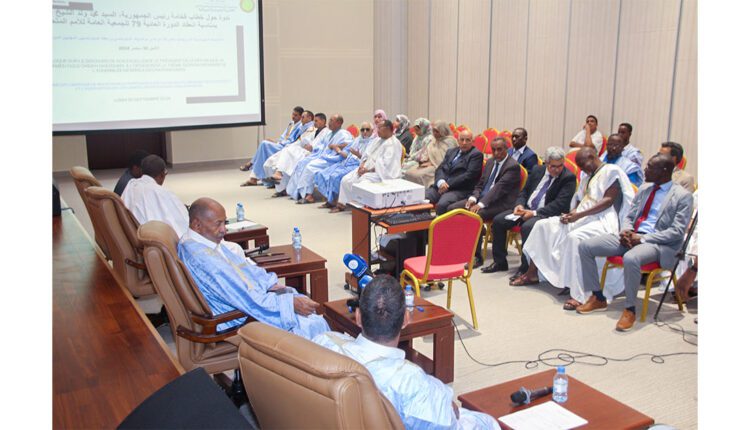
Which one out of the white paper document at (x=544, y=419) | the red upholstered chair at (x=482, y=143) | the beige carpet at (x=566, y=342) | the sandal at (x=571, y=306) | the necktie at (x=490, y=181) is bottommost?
the beige carpet at (x=566, y=342)

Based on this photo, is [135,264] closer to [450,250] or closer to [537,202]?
[450,250]

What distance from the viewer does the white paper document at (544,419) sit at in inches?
89.0

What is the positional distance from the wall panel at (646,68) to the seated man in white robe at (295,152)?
409cm

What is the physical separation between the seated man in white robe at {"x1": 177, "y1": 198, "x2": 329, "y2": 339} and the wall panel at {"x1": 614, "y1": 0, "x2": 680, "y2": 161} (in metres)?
6.27

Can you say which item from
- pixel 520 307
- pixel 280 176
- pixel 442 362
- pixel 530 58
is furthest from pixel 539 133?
pixel 442 362

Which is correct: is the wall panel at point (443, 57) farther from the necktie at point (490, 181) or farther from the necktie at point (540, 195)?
the necktie at point (540, 195)

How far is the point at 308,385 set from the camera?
5.33ft

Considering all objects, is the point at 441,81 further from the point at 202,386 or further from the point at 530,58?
the point at 202,386

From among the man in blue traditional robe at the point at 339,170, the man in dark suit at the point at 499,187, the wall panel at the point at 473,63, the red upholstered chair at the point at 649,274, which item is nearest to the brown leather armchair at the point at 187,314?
the red upholstered chair at the point at 649,274

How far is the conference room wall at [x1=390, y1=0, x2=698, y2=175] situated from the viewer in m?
7.91

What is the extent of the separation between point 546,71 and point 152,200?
6.69m

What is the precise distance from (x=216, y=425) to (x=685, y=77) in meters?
7.76

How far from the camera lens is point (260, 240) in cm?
503

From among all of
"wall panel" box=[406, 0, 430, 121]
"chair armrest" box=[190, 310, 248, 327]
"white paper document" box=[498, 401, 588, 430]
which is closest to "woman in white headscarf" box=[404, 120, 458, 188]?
"wall panel" box=[406, 0, 430, 121]
